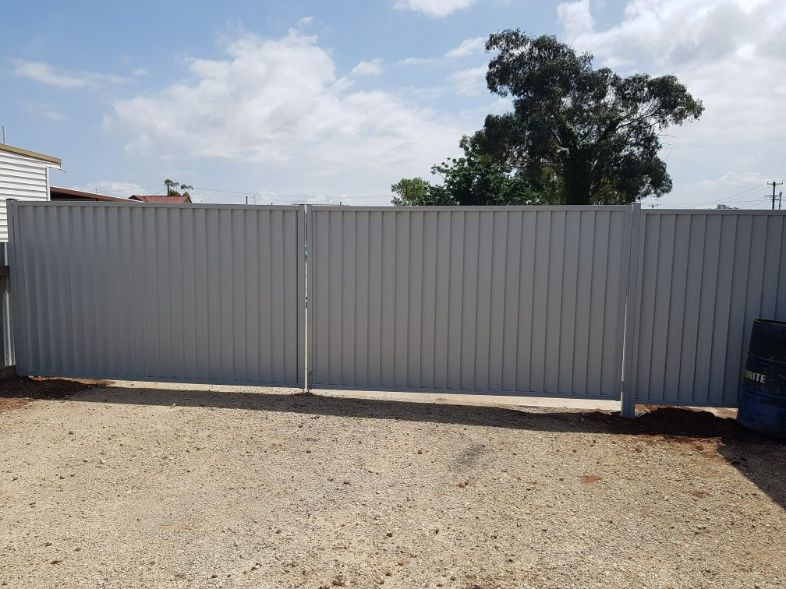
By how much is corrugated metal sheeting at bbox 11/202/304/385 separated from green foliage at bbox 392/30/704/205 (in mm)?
25012

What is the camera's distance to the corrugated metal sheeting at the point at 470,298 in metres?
5.72

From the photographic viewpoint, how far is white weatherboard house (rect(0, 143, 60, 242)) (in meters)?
10.4

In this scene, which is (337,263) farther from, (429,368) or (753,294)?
(753,294)

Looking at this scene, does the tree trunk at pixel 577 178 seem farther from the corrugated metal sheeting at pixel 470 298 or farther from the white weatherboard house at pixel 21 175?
the corrugated metal sheeting at pixel 470 298

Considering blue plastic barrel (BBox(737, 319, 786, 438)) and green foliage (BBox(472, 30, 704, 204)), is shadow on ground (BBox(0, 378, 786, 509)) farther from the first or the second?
green foliage (BBox(472, 30, 704, 204))

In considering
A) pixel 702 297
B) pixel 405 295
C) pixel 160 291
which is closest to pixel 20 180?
pixel 160 291

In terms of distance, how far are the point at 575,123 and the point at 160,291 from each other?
30.7m

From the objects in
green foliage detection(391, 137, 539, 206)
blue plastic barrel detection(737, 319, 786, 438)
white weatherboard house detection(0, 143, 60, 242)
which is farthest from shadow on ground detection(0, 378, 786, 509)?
green foliage detection(391, 137, 539, 206)

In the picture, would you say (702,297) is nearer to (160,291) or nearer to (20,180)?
(160,291)

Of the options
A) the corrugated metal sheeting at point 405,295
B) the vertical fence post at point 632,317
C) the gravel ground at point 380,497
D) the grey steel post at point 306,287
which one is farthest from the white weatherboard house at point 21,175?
the vertical fence post at point 632,317

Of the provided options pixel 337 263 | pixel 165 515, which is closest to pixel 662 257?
pixel 337 263

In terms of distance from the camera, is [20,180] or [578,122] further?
[578,122]

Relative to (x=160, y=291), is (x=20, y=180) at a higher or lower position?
higher

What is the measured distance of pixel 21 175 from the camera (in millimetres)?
10914
